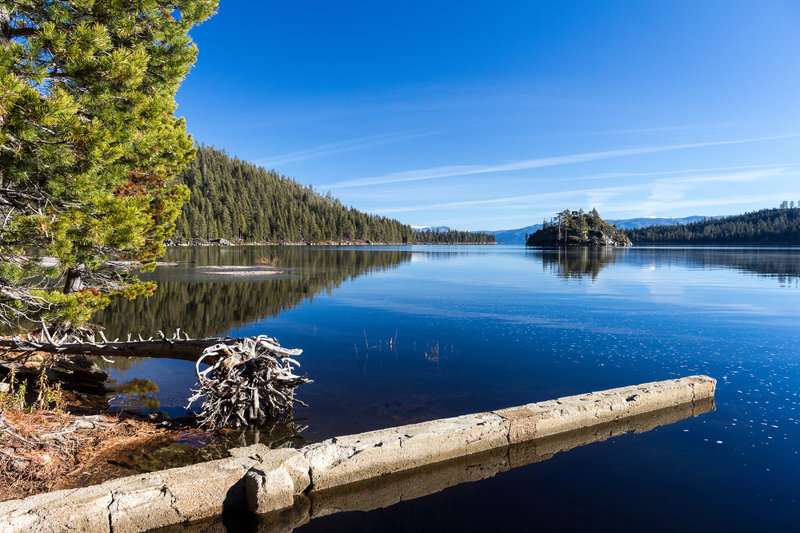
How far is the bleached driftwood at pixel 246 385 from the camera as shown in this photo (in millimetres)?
9883

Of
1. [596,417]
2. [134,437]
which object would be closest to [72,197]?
[134,437]

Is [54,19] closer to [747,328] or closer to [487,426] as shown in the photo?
[487,426]

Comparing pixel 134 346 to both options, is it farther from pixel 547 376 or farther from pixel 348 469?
pixel 547 376

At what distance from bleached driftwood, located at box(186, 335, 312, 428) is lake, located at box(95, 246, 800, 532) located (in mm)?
712

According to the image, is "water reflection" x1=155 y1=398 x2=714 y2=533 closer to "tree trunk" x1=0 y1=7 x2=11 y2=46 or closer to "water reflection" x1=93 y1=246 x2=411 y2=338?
"tree trunk" x1=0 y1=7 x2=11 y2=46

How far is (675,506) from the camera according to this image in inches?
287

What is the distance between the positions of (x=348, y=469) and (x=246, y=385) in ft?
12.8

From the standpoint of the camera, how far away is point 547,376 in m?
14.0

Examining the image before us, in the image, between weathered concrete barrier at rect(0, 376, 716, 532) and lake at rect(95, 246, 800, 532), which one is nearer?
weathered concrete barrier at rect(0, 376, 716, 532)

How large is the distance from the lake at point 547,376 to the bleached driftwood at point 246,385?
0.71 m

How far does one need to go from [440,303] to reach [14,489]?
24992mm

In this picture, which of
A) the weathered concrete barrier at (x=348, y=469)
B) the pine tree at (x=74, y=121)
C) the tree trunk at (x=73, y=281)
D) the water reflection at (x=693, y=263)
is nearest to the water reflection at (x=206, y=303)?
the tree trunk at (x=73, y=281)

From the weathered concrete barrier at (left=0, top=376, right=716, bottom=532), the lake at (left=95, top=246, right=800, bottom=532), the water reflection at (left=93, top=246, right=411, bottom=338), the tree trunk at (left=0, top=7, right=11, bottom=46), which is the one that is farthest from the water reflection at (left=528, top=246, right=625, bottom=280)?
the tree trunk at (left=0, top=7, right=11, bottom=46)

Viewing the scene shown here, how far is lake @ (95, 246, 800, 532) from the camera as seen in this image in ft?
23.9
